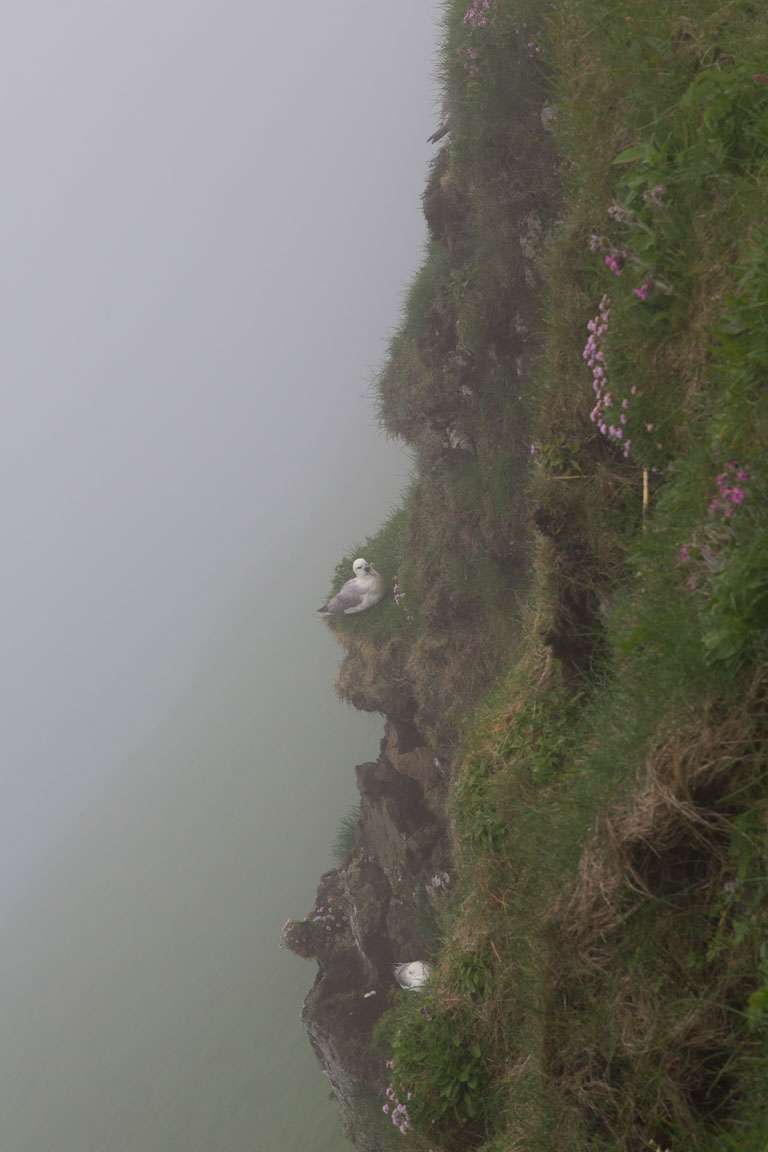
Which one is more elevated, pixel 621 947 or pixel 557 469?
pixel 557 469

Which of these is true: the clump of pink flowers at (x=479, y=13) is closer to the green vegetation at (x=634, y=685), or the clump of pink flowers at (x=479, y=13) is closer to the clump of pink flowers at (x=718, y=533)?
the green vegetation at (x=634, y=685)

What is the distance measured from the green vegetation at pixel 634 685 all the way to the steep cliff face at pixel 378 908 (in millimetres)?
5321

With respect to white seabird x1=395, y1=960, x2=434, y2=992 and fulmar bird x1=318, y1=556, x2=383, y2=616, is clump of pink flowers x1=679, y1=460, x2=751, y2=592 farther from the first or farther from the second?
fulmar bird x1=318, y1=556, x2=383, y2=616

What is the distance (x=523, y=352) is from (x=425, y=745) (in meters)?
5.33

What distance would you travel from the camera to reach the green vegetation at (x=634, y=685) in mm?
2564

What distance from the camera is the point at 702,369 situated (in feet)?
11.2

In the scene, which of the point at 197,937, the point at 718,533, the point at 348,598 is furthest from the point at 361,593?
the point at 197,937

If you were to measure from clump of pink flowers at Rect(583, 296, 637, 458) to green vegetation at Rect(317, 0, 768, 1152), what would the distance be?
0.8 inches

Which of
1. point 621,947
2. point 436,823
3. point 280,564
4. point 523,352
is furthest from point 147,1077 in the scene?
point 280,564

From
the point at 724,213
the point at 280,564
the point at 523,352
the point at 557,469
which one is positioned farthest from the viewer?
the point at 280,564

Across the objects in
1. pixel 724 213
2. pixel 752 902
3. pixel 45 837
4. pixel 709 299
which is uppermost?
pixel 724 213

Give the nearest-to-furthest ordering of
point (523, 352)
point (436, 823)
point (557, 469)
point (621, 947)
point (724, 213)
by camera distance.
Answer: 1. point (621, 947)
2. point (724, 213)
3. point (557, 469)
4. point (523, 352)
5. point (436, 823)

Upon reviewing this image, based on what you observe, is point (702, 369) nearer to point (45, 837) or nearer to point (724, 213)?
point (724, 213)

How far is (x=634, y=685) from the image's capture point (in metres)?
3.32
